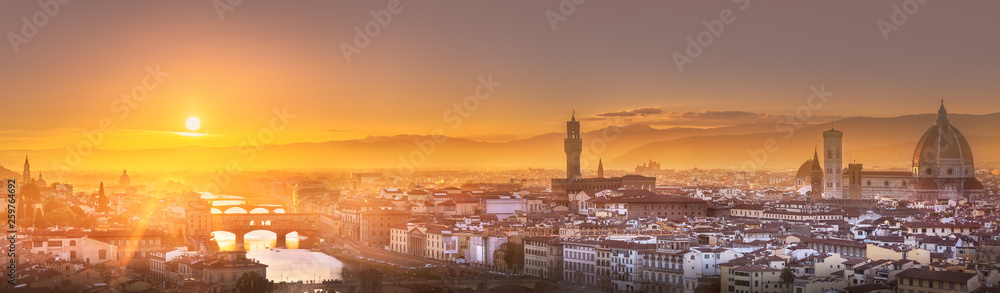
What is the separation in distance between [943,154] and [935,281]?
130ft

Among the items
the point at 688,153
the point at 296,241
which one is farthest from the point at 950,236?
the point at 688,153

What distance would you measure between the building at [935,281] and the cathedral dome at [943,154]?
125 feet

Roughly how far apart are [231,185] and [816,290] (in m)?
117

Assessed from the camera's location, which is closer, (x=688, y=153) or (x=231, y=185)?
(x=231, y=185)

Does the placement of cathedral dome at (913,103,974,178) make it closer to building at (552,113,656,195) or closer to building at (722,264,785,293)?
building at (552,113,656,195)

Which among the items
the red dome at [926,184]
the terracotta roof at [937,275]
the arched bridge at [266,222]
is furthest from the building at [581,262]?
the red dome at [926,184]

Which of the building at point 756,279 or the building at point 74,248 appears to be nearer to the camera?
the building at point 756,279

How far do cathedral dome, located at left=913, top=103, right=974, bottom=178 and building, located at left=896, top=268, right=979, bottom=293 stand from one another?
3824 cm

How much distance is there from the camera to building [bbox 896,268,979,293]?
23531 mm

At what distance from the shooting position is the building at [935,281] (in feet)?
77.2

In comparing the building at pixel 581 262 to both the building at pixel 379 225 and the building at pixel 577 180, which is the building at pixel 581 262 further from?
the building at pixel 577 180

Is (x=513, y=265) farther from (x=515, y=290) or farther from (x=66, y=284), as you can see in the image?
(x=66, y=284)

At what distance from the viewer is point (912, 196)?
5981cm

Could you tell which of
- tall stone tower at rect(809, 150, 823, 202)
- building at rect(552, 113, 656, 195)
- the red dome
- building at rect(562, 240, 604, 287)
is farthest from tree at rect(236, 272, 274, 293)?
the red dome
